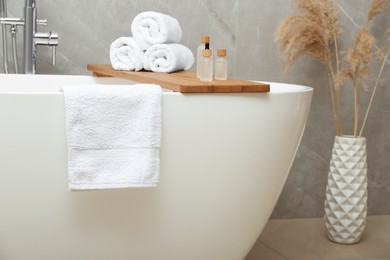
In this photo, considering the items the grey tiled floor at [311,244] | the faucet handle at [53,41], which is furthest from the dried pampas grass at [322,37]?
the faucet handle at [53,41]

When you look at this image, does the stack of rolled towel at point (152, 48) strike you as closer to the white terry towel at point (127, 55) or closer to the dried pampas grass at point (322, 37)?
the white terry towel at point (127, 55)

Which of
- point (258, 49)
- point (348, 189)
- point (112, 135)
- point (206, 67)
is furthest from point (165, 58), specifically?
point (348, 189)

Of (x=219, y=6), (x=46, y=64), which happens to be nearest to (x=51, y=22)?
(x=46, y=64)

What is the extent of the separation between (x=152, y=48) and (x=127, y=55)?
16cm

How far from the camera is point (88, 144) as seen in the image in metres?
1.71

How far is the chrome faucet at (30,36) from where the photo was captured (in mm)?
2602

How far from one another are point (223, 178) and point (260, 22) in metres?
1.26

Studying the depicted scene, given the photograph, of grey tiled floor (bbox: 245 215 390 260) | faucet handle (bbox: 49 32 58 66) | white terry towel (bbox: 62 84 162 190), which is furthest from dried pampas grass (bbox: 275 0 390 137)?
white terry towel (bbox: 62 84 162 190)

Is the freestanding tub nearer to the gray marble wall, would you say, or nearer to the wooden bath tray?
the wooden bath tray

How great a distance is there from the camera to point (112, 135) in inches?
68.2

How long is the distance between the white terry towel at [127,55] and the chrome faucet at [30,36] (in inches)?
10.9

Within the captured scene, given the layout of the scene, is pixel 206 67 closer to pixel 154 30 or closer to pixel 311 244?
pixel 154 30

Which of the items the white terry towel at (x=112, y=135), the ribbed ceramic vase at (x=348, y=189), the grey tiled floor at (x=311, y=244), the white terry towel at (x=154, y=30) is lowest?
the grey tiled floor at (x=311, y=244)

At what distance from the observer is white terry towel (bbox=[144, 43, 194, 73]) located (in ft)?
7.61
